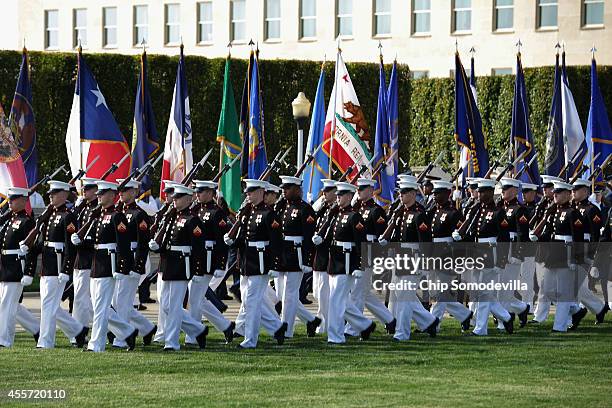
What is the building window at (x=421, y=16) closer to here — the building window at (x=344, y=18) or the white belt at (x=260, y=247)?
the building window at (x=344, y=18)

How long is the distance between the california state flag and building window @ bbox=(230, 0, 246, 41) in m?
29.4

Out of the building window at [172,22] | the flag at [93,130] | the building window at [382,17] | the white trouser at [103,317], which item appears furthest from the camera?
the building window at [172,22]

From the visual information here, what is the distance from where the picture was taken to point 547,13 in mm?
44875

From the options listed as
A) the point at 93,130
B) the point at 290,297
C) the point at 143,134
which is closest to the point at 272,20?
the point at 143,134

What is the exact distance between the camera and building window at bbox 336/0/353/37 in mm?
48750

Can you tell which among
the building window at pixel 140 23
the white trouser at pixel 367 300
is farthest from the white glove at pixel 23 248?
the building window at pixel 140 23

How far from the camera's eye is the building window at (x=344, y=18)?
48750mm

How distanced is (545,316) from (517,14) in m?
26.8

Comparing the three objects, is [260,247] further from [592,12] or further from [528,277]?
[592,12]

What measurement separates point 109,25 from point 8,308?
126 feet

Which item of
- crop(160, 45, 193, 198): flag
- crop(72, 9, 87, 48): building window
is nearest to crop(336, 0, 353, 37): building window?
crop(72, 9, 87, 48): building window

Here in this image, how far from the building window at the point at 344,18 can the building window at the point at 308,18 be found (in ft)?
2.84

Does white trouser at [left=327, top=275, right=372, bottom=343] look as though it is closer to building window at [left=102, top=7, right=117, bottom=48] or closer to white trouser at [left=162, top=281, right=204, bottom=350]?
white trouser at [left=162, top=281, right=204, bottom=350]

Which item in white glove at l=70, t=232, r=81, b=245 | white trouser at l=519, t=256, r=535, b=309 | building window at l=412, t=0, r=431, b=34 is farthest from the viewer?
building window at l=412, t=0, r=431, b=34
